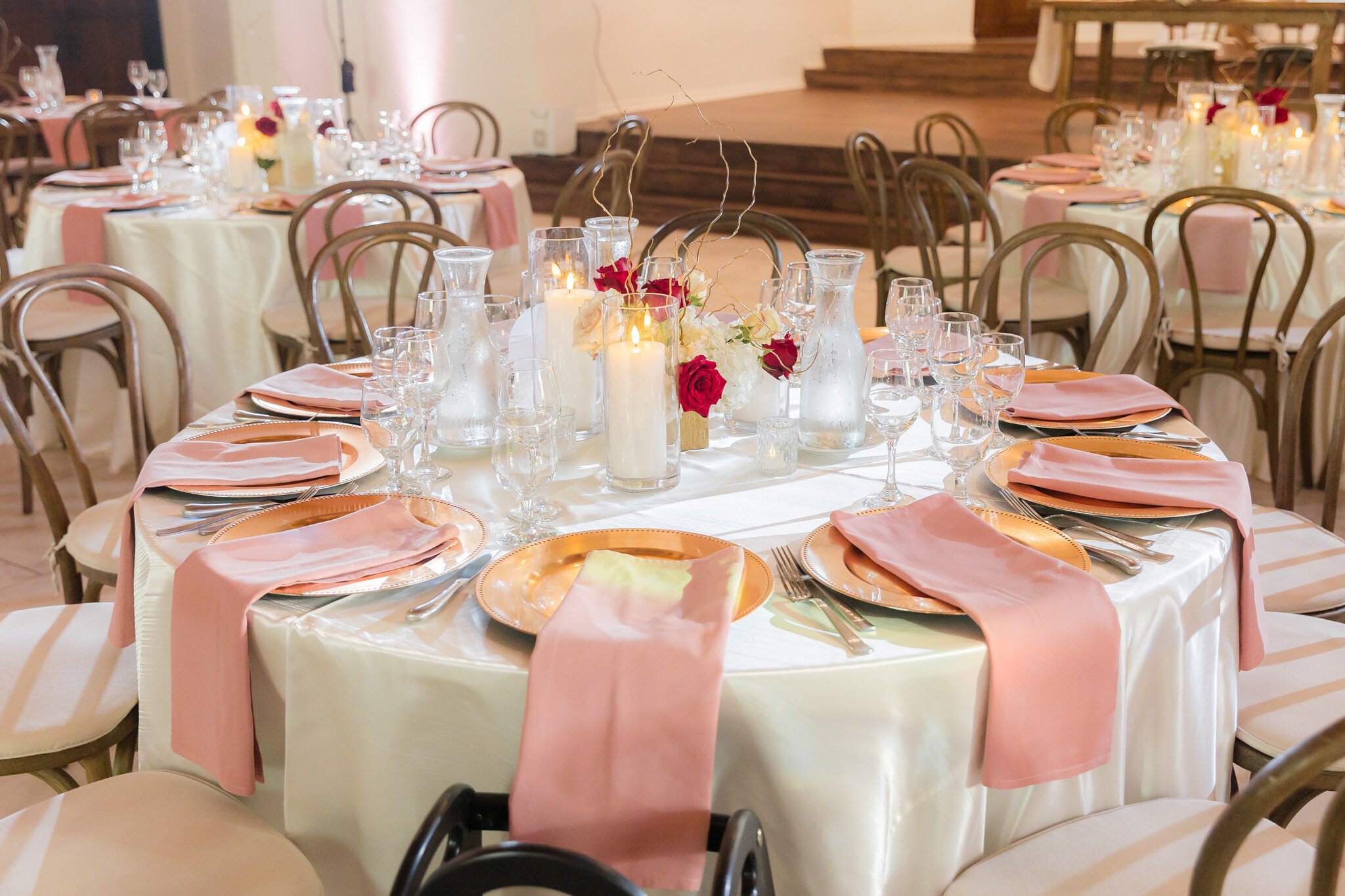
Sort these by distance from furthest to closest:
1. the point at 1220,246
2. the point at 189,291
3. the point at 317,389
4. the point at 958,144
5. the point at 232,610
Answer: the point at 958,144 < the point at 189,291 < the point at 1220,246 < the point at 317,389 < the point at 232,610

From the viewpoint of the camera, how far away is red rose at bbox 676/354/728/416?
5.05 ft

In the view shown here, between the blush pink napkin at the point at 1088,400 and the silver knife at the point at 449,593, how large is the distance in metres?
0.85

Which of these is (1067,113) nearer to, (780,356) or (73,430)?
(780,356)

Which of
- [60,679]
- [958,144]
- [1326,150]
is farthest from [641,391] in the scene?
[958,144]

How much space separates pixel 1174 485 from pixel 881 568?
426mm

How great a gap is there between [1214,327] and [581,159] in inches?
204

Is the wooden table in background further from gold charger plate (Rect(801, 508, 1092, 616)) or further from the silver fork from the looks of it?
the silver fork

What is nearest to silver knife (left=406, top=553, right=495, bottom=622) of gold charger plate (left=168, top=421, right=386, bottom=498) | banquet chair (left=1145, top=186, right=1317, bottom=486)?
gold charger plate (left=168, top=421, right=386, bottom=498)

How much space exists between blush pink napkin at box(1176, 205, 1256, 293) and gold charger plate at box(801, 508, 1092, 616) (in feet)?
7.20

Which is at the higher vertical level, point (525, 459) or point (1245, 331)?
point (525, 459)

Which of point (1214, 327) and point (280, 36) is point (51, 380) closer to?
point (1214, 327)

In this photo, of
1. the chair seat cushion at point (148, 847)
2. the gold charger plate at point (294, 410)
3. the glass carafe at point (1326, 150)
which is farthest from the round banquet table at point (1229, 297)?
the chair seat cushion at point (148, 847)

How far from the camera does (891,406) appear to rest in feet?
4.90

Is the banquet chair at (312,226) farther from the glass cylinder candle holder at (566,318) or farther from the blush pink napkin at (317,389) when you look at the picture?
the glass cylinder candle holder at (566,318)
